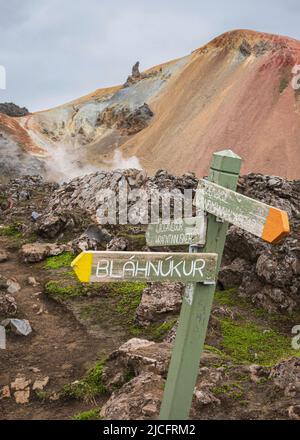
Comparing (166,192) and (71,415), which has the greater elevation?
(166,192)

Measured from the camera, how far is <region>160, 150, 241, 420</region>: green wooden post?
4.41 metres

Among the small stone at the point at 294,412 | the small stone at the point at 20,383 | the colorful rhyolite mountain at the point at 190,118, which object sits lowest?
the small stone at the point at 20,383

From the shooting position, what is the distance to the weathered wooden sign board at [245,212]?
152 inches

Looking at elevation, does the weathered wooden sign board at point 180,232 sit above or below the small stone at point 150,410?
above

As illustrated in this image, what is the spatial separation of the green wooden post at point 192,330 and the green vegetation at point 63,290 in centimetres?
890

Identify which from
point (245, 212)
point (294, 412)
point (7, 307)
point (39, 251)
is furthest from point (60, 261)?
point (245, 212)

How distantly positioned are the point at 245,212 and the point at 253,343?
6.83 meters

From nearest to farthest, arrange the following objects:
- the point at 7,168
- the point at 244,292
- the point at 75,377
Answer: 1. the point at 75,377
2. the point at 244,292
3. the point at 7,168

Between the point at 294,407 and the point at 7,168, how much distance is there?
42.0 meters

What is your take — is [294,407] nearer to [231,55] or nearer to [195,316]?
[195,316]

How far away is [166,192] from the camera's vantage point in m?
19.8

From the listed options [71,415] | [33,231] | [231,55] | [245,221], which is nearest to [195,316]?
[245,221]

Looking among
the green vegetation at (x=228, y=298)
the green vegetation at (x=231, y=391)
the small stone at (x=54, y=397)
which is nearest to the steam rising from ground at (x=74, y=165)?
the green vegetation at (x=228, y=298)

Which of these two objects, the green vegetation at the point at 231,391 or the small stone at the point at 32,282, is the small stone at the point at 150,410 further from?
the small stone at the point at 32,282
